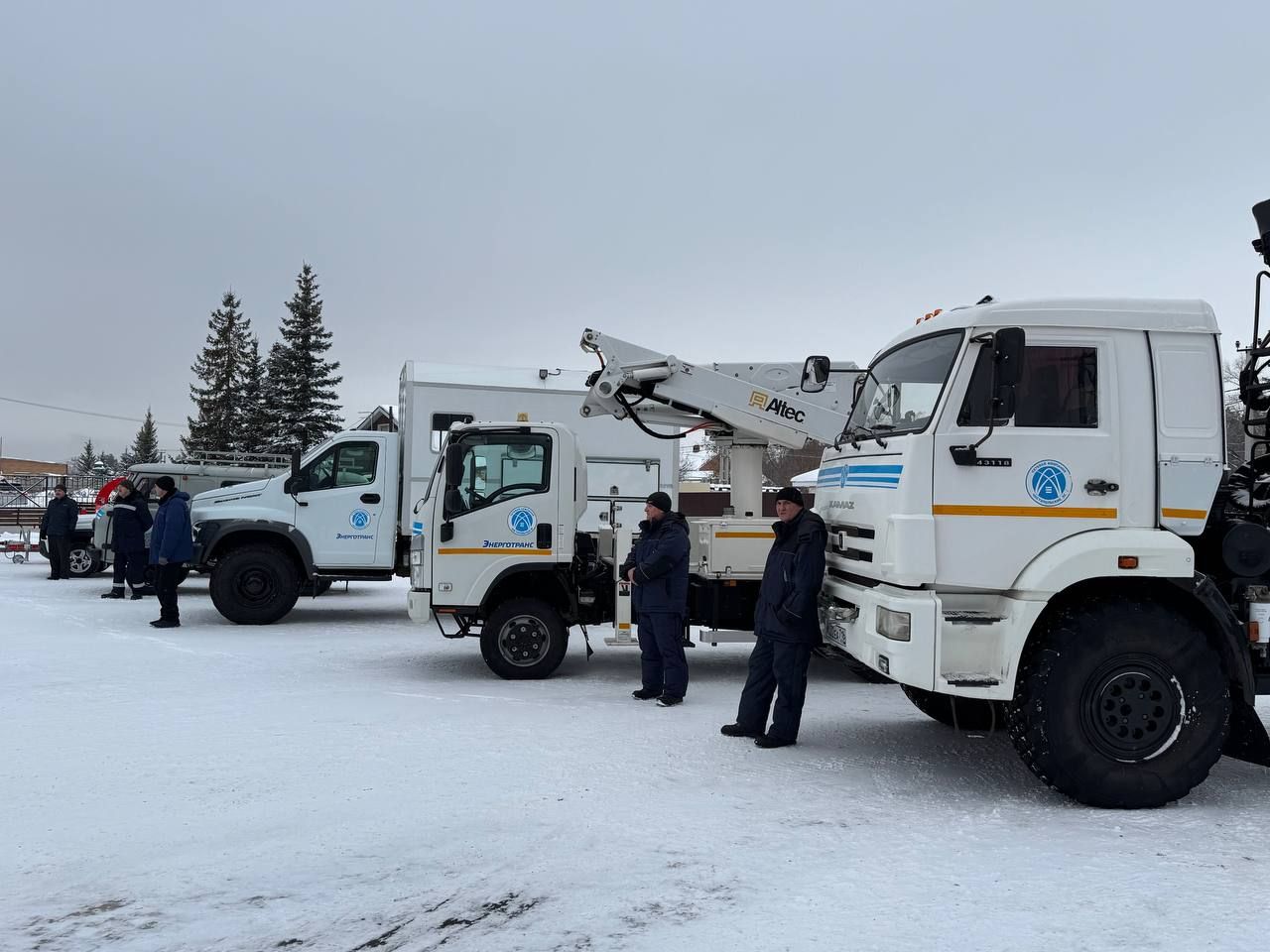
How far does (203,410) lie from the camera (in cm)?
4644

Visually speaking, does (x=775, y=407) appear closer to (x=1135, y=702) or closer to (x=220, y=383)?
(x=1135, y=702)

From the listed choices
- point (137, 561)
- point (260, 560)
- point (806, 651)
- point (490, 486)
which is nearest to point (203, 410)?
point (137, 561)

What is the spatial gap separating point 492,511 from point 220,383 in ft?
138

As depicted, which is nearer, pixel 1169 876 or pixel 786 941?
pixel 786 941

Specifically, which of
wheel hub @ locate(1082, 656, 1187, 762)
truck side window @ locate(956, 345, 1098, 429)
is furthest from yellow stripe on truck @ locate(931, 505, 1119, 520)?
wheel hub @ locate(1082, 656, 1187, 762)

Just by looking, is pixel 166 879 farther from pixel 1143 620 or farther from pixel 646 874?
pixel 1143 620

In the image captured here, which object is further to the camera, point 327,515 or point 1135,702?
point 327,515

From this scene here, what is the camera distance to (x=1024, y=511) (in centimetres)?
509

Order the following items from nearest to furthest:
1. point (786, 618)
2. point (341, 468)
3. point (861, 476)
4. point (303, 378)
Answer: point (861, 476), point (786, 618), point (341, 468), point (303, 378)

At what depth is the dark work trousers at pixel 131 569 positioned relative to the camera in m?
14.3

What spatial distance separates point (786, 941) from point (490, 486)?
19.2ft

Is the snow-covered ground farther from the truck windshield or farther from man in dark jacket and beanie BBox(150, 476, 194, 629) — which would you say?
man in dark jacket and beanie BBox(150, 476, 194, 629)

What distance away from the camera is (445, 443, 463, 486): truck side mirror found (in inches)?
342

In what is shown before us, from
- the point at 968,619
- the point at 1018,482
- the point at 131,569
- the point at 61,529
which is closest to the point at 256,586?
the point at 131,569
